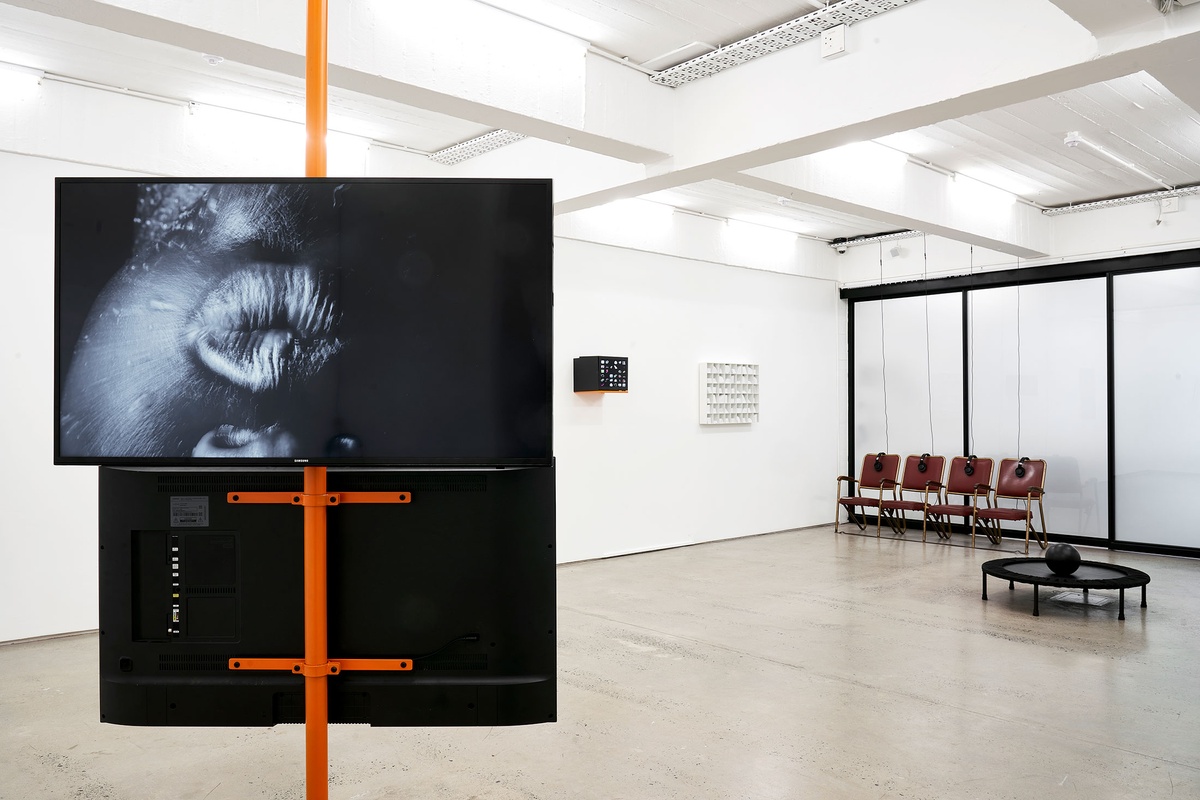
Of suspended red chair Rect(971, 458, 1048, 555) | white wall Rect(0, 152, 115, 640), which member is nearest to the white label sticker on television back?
white wall Rect(0, 152, 115, 640)

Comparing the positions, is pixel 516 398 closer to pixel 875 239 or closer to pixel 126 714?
pixel 126 714

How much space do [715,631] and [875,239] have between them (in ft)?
22.8

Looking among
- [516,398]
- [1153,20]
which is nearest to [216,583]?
[516,398]

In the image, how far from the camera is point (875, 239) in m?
11.0

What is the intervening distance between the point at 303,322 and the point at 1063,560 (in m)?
6.40

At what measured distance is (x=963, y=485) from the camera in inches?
389

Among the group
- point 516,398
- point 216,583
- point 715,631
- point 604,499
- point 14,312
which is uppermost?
point 14,312

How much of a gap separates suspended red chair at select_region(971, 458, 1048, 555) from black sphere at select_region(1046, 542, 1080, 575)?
2587mm

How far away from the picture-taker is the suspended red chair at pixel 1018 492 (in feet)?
29.5

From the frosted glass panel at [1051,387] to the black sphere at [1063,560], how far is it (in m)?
3.45

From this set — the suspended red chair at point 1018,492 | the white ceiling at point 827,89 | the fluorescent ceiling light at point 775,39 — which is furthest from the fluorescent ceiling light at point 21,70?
the suspended red chair at point 1018,492

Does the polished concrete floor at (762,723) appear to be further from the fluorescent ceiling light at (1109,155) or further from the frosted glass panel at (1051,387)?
the fluorescent ceiling light at (1109,155)

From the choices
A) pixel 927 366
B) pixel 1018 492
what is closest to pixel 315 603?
pixel 1018 492

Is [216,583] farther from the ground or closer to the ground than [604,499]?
farther from the ground
